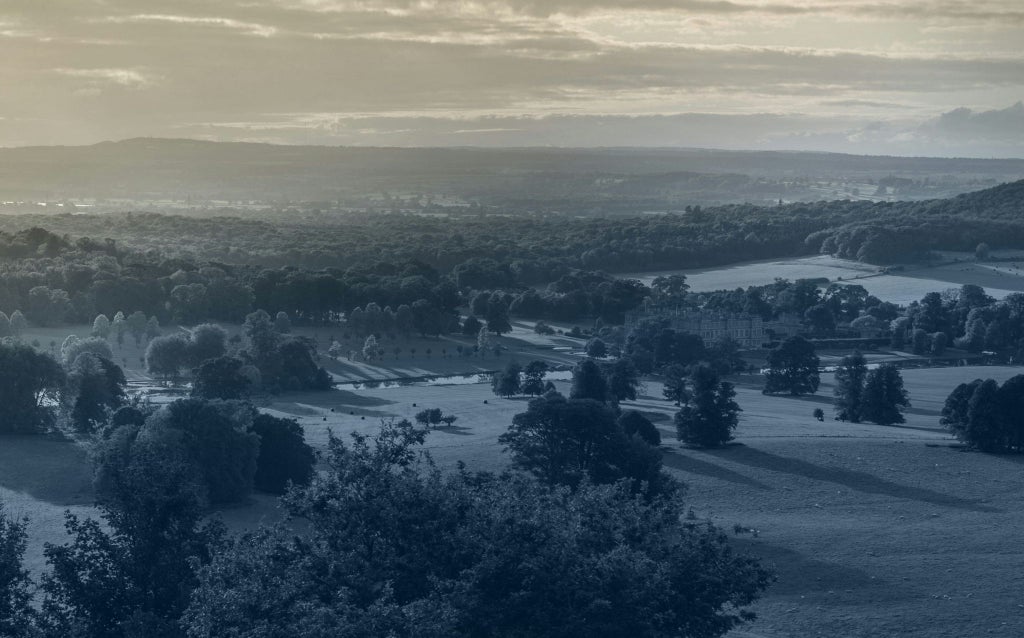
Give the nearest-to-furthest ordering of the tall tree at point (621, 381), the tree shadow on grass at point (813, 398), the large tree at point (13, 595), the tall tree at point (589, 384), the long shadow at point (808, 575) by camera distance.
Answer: the large tree at point (13, 595), the long shadow at point (808, 575), the tall tree at point (589, 384), the tall tree at point (621, 381), the tree shadow on grass at point (813, 398)

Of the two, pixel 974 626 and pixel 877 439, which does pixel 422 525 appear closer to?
pixel 974 626

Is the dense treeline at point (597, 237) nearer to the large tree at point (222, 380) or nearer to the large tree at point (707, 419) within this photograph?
the large tree at point (222, 380)

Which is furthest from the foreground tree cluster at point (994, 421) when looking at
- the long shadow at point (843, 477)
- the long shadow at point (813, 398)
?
the long shadow at point (813, 398)

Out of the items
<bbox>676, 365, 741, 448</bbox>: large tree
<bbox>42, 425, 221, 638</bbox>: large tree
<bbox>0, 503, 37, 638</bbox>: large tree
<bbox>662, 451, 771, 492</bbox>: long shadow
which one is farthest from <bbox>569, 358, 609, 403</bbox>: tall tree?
<bbox>0, 503, 37, 638</bbox>: large tree

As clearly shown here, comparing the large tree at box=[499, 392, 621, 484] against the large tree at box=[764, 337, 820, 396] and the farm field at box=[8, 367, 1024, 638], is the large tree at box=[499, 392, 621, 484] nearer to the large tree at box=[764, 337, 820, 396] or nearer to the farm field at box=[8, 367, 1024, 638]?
the farm field at box=[8, 367, 1024, 638]

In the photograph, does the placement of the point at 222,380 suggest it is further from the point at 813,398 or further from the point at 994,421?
the point at 994,421

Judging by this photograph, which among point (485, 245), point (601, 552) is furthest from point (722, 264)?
point (601, 552)

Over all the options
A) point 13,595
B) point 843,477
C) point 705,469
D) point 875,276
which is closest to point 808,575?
point 843,477
